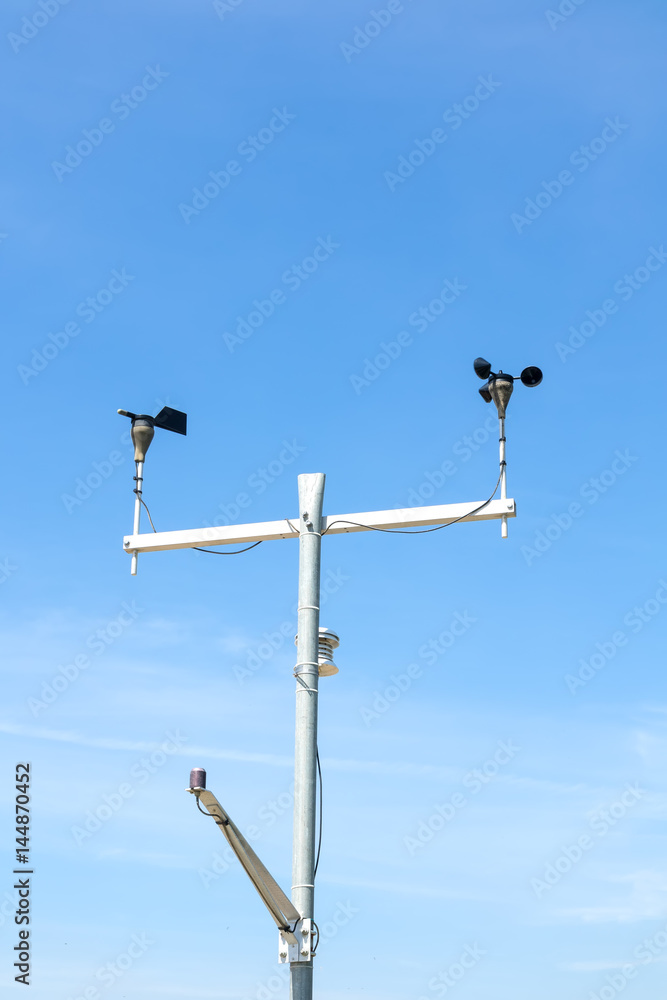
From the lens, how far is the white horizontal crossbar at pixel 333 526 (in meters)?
8.45

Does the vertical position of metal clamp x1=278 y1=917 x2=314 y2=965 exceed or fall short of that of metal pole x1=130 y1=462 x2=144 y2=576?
it falls short

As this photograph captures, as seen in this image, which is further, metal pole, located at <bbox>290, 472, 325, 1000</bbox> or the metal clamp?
metal pole, located at <bbox>290, 472, 325, 1000</bbox>

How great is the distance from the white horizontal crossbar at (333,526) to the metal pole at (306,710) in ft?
0.56

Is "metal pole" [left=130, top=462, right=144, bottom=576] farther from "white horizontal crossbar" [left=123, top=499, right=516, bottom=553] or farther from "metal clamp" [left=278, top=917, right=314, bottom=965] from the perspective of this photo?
"metal clamp" [left=278, top=917, right=314, bottom=965]

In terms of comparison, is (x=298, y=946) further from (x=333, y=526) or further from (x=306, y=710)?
(x=333, y=526)

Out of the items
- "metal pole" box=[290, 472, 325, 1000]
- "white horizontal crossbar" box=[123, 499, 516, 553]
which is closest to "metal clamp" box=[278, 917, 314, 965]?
"metal pole" box=[290, 472, 325, 1000]

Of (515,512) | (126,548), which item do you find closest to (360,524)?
(515,512)

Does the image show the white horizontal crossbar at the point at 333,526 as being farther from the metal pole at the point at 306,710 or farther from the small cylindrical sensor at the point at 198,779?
the small cylindrical sensor at the point at 198,779

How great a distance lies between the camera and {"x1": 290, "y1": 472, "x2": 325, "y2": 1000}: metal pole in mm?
7844

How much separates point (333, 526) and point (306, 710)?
135cm

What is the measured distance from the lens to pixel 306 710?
8219 mm

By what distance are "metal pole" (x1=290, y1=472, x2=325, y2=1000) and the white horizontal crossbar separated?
17cm

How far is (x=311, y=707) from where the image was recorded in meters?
8.23

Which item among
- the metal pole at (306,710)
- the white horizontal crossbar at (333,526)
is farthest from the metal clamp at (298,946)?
the white horizontal crossbar at (333,526)
